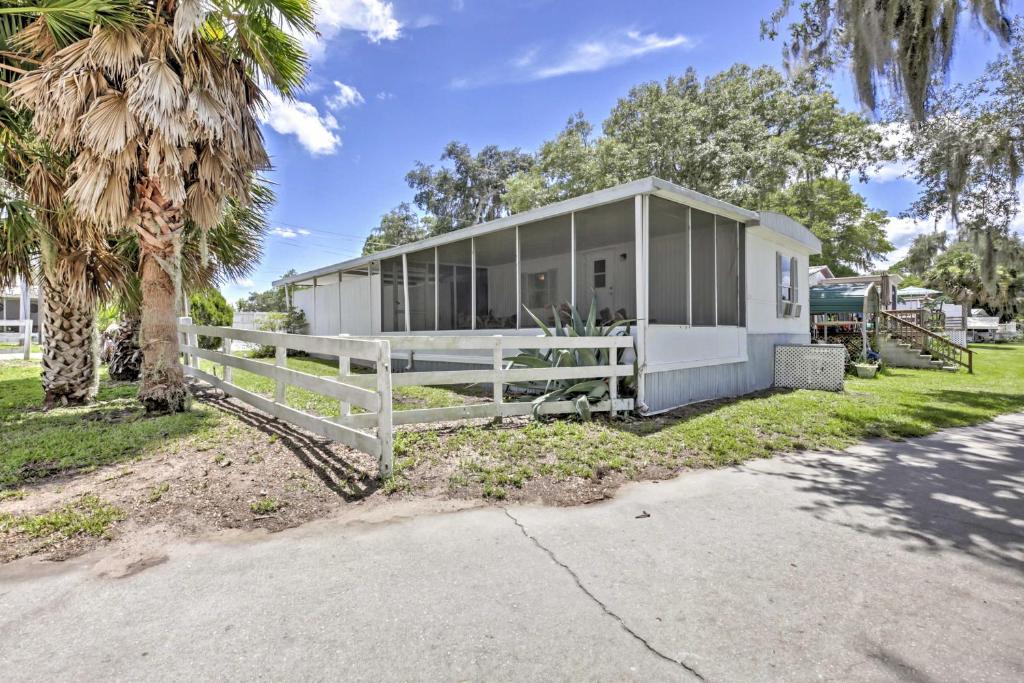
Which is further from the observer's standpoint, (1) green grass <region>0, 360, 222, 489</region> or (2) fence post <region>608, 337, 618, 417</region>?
(2) fence post <region>608, 337, 618, 417</region>

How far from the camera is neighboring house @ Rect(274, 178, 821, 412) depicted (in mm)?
6738

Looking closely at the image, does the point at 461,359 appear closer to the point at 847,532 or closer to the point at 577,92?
the point at 847,532

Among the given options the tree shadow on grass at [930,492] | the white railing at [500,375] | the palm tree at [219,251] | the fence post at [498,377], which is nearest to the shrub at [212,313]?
the palm tree at [219,251]

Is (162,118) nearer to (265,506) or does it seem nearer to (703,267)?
(265,506)

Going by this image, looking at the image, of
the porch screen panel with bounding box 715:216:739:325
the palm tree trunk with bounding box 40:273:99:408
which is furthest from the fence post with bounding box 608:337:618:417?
the palm tree trunk with bounding box 40:273:99:408

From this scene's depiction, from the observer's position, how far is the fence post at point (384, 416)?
3688mm

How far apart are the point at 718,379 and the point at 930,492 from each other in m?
4.39

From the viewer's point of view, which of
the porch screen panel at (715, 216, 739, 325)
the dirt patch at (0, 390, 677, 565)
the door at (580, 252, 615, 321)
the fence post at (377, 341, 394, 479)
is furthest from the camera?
the door at (580, 252, 615, 321)

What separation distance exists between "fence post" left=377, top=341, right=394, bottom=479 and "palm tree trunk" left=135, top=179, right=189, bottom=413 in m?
→ 3.99

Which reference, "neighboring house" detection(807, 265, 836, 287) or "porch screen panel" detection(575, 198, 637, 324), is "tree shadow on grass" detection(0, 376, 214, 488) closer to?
"porch screen panel" detection(575, 198, 637, 324)

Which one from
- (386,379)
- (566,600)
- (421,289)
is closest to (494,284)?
(421,289)

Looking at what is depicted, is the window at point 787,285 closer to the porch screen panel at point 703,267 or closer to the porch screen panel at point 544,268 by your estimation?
the porch screen panel at point 703,267

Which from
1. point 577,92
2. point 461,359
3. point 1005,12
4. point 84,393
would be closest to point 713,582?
point 461,359

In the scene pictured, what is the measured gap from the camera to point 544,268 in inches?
377
